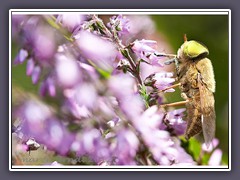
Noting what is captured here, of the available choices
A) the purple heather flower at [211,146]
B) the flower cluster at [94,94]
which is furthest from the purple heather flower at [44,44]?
the purple heather flower at [211,146]

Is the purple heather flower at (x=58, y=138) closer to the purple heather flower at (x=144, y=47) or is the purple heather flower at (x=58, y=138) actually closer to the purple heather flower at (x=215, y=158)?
→ the purple heather flower at (x=144, y=47)

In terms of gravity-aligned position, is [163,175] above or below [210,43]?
below

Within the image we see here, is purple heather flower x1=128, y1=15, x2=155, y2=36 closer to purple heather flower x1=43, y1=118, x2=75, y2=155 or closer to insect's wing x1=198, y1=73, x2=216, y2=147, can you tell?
insect's wing x1=198, y1=73, x2=216, y2=147

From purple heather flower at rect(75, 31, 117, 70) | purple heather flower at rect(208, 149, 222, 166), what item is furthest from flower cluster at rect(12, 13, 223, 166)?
purple heather flower at rect(208, 149, 222, 166)

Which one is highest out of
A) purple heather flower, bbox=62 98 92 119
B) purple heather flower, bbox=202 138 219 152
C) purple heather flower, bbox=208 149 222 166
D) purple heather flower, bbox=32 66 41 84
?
purple heather flower, bbox=32 66 41 84

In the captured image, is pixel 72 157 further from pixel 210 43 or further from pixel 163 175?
pixel 210 43
